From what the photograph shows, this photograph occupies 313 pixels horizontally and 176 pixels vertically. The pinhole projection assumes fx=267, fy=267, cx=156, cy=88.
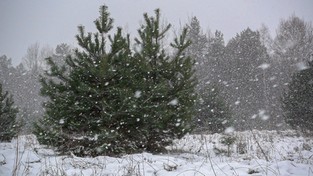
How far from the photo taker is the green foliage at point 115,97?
23.2 ft

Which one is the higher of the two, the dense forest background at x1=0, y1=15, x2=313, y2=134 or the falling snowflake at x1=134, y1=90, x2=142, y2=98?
the dense forest background at x1=0, y1=15, x2=313, y2=134

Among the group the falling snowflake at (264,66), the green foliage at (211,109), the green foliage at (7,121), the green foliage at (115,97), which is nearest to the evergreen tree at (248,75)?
the falling snowflake at (264,66)

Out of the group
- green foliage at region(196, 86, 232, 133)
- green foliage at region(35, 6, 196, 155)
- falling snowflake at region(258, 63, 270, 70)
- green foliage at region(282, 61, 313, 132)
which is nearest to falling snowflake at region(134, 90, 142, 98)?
green foliage at region(35, 6, 196, 155)

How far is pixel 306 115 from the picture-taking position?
14.6m

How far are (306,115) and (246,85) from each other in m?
17.7

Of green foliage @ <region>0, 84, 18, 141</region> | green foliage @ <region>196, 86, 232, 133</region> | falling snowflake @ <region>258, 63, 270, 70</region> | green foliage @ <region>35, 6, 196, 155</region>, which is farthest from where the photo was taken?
falling snowflake @ <region>258, 63, 270, 70</region>

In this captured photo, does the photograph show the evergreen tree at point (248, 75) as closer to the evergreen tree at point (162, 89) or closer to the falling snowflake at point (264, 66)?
the falling snowflake at point (264, 66)

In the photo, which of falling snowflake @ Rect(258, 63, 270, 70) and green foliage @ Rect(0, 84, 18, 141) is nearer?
green foliage @ Rect(0, 84, 18, 141)

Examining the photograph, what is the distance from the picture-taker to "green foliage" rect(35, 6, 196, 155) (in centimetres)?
708

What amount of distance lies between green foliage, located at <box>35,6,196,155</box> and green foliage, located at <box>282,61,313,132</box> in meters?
9.27

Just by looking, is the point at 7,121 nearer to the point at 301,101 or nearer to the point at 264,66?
the point at 301,101

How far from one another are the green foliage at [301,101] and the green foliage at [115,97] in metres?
9.27

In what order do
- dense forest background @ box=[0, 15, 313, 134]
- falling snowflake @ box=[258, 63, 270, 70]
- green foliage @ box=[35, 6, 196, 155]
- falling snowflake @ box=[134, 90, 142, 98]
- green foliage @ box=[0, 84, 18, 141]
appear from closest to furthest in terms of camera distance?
green foliage @ box=[35, 6, 196, 155] < falling snowflake @ box=[134, 90, 142, 98] < green foliage @ box=[0, 84, 18, 141] < dense forest background @ box=[0, 15, 313, 134] < falling snowflake @ box=[258, 63, 270, 70]

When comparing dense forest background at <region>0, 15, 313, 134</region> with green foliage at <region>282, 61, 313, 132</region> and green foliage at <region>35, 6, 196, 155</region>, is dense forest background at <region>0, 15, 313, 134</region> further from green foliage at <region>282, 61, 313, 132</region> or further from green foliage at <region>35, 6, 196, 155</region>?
green foliage at <region>35, 6, 196, 155</region>
